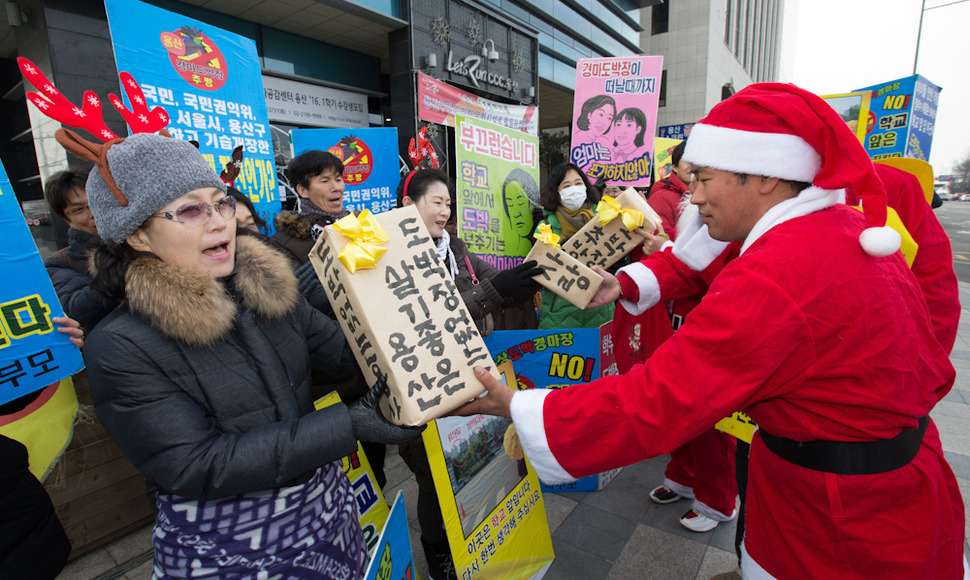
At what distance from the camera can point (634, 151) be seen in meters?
4.88

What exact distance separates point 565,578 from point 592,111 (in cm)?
425

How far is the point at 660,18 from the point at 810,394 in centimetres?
3017

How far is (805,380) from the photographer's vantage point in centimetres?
115

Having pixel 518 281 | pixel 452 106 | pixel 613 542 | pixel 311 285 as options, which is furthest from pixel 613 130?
pixel 452 106

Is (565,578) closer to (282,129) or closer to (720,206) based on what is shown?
(720,206)

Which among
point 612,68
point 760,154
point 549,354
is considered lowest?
point 549,354

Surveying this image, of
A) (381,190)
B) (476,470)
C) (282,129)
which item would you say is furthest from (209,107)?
(282,129)

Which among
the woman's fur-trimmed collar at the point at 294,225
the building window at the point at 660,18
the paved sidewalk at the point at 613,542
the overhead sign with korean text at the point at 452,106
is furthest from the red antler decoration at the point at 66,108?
the building window at the point at 660,18

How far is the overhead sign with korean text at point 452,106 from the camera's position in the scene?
373 inches

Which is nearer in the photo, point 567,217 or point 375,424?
point 375,424

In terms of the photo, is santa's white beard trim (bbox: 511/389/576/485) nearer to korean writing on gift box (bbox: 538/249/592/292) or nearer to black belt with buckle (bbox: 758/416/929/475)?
black belt with buckle (bbox: 758/416/929/475)

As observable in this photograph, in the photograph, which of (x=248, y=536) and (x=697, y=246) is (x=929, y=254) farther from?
(x=248, y=536)

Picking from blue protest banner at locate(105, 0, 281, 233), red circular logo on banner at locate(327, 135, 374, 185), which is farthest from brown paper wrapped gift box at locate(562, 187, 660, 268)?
red circular logo on banner at locate(327, 135, 374, 185)

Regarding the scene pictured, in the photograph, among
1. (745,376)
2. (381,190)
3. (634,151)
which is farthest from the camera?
(381,190)
